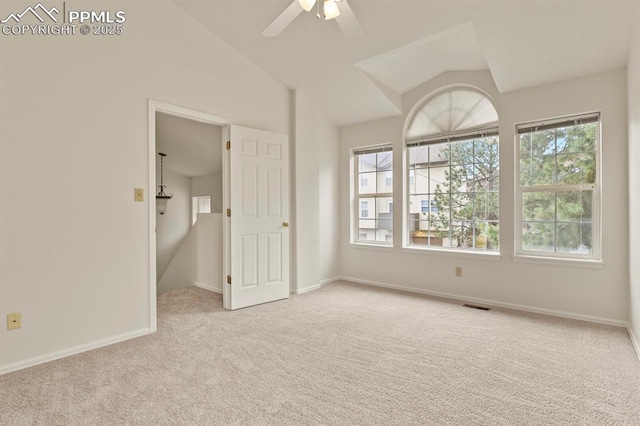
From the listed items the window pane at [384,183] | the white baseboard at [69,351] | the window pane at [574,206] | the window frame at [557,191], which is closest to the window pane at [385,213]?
the window pane at [384,183]

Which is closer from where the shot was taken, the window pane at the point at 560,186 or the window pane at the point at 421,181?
the window pane at the point at 560,186

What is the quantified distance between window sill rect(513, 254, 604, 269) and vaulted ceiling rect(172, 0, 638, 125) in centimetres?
184

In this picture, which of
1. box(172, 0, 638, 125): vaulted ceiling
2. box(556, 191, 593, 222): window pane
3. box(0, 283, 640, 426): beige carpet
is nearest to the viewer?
box(0, 283, 640, 426): beige carpet

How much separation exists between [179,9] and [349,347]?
359 cm

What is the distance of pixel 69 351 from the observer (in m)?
2.53

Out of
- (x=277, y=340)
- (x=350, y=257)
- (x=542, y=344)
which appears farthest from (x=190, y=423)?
(x=350, y=257)

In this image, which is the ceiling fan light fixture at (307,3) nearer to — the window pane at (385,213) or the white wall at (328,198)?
the white wall at (328,198)

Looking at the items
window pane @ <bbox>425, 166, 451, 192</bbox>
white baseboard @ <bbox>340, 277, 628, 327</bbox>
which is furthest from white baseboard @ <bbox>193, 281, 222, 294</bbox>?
window pane @ <bbox>425, 166, 451, 192</bbox>

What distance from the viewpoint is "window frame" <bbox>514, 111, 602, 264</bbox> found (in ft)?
10.4

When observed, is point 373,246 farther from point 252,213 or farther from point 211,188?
point 211,188

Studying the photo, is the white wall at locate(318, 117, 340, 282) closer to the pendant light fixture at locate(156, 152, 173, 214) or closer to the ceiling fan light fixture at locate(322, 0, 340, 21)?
the ceiling fan light fixture at locate(322, 0, 340, 21)

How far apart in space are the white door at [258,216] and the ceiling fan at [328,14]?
1520 mm

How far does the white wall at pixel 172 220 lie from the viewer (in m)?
6.29

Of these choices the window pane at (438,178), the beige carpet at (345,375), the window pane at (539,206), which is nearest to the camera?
the beige carpet at (345,375)
